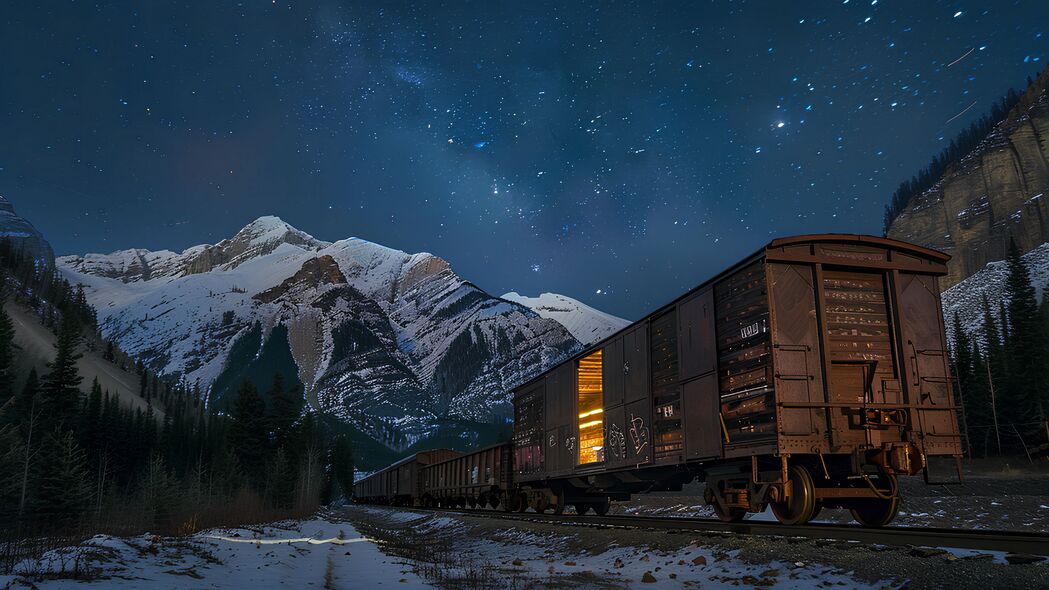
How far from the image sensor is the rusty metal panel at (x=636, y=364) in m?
16.7

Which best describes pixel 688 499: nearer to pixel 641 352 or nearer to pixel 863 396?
pixel 641 352

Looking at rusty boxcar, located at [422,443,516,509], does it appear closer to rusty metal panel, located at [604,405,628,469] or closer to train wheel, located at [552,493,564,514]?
train wheel, located at [552,493,564,514]

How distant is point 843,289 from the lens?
505 inches

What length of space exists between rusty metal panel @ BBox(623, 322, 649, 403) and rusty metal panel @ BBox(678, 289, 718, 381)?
1.80 meters

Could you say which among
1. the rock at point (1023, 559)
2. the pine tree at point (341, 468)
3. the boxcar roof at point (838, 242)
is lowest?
the pine tree at point (341, 468)

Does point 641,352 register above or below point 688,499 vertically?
above

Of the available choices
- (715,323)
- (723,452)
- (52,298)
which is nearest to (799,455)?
(723,452)

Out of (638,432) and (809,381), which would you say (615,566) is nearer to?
(809,381)

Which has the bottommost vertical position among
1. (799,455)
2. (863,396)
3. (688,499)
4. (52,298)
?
(688,499)

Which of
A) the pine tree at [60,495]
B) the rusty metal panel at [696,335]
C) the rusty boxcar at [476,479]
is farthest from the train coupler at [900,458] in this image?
the pine tree at [60,495]

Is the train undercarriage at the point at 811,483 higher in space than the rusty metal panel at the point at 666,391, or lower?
lower

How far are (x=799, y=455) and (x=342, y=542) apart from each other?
12.3 metres

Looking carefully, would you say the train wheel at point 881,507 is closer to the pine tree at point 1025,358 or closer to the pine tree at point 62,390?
the pine tree at point 1025,358

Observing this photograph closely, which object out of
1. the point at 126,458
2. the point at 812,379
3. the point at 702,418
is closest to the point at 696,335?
the point at 702,418
